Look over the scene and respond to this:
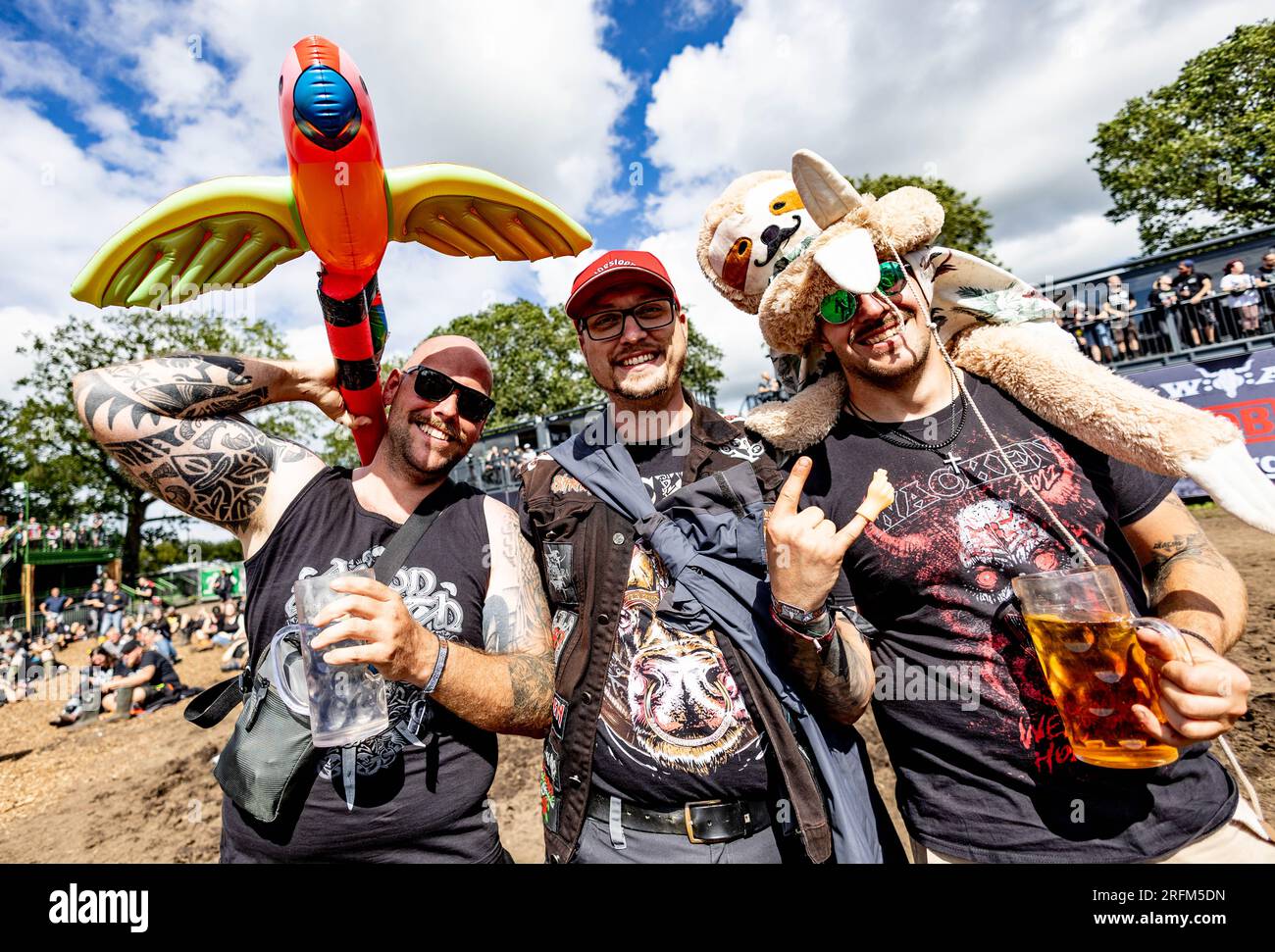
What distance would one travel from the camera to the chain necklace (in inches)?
74.3

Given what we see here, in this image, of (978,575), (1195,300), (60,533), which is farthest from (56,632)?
(1195,300)

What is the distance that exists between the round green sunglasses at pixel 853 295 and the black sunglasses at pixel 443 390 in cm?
131

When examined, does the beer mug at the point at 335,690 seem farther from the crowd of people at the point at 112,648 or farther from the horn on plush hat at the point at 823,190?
the crowd of people at the point at 112,648

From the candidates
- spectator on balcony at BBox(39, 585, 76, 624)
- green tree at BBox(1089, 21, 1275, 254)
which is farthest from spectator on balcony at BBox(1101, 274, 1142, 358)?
spectator on balcony at BBox(39, 585, 76, 624)

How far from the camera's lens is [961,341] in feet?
6.84

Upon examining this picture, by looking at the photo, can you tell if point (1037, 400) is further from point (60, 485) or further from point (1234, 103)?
point (60, 485)

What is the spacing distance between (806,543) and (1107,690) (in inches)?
29.8

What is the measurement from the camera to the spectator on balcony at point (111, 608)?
16.7 metres

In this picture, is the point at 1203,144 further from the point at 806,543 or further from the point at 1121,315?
the point at 806,543

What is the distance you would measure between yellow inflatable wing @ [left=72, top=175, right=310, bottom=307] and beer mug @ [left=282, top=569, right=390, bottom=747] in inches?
49.9
